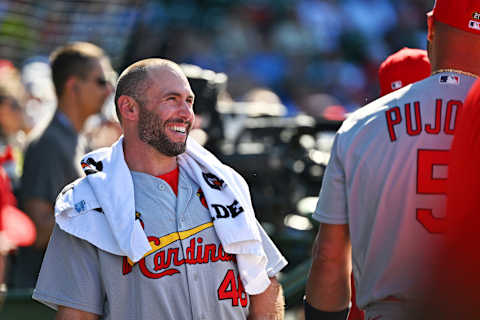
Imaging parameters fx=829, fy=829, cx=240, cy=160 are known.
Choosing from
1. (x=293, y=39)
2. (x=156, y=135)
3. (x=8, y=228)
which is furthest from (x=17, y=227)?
(x=293, y=39)

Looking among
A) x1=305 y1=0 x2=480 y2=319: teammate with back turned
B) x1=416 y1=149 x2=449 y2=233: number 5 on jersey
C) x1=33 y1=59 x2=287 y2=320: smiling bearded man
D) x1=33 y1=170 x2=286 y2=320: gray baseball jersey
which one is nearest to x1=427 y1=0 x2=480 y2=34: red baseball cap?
x1=305 y1=0 x2=480 y2=319: teammate with back turned

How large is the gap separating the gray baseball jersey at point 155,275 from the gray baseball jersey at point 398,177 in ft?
1.68

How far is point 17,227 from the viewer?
4.12 meters

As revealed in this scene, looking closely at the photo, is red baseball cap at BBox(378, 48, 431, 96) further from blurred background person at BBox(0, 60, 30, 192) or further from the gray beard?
blurred background person at BBox(0, 60, 30, 192)

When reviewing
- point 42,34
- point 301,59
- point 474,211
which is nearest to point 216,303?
point 474,211

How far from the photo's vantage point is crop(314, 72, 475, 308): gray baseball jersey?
257 centimetres

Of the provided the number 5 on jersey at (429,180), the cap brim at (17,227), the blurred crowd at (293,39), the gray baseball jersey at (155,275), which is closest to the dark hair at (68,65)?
the cap brim at (17,227)

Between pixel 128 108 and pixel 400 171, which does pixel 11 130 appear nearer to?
pixel 128 108

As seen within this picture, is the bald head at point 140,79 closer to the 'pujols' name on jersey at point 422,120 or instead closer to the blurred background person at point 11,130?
the 'pujols' name on jersey at point 422,120

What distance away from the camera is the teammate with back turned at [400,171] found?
257cm

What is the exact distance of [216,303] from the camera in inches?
114

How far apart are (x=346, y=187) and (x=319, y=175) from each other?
3962 mm

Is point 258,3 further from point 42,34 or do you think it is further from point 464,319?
point 464,319

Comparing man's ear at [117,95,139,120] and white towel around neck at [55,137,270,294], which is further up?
man's ear at [117,95,139,120]
